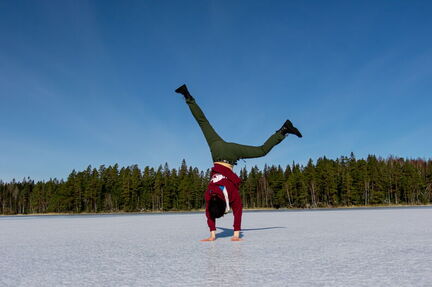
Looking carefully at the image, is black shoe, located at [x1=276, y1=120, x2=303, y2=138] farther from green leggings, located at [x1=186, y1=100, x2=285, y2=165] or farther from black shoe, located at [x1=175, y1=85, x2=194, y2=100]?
black shoe, located at [x1=175, y1=85, x2=194, y2=100]

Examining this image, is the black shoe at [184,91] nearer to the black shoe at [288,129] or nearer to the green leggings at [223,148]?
the green leggings at [223,148]

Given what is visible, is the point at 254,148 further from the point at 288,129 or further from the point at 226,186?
the point at 226,186

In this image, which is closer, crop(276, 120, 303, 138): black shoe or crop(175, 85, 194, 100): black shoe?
crop(276, 120, 303, 138): black shoe

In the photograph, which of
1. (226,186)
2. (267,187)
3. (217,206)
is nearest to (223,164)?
(226,186)

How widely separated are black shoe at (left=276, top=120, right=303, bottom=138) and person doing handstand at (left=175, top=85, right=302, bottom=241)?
0.02m

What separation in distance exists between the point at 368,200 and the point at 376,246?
3840 inches

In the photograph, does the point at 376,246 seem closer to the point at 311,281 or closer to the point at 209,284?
the point at 311,281

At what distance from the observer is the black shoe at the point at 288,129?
20.9 ft

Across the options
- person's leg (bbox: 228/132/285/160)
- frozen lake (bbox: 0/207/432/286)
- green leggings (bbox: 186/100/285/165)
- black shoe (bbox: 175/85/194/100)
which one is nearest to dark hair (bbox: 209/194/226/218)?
green leggings (bbox: 186/100/285/165)

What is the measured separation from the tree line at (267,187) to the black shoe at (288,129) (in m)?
91.4

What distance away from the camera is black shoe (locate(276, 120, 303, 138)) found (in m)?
6.36

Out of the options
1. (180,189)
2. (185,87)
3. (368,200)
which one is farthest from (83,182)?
(185,87)

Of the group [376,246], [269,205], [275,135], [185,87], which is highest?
[185,87]

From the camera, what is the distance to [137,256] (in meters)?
4.79
